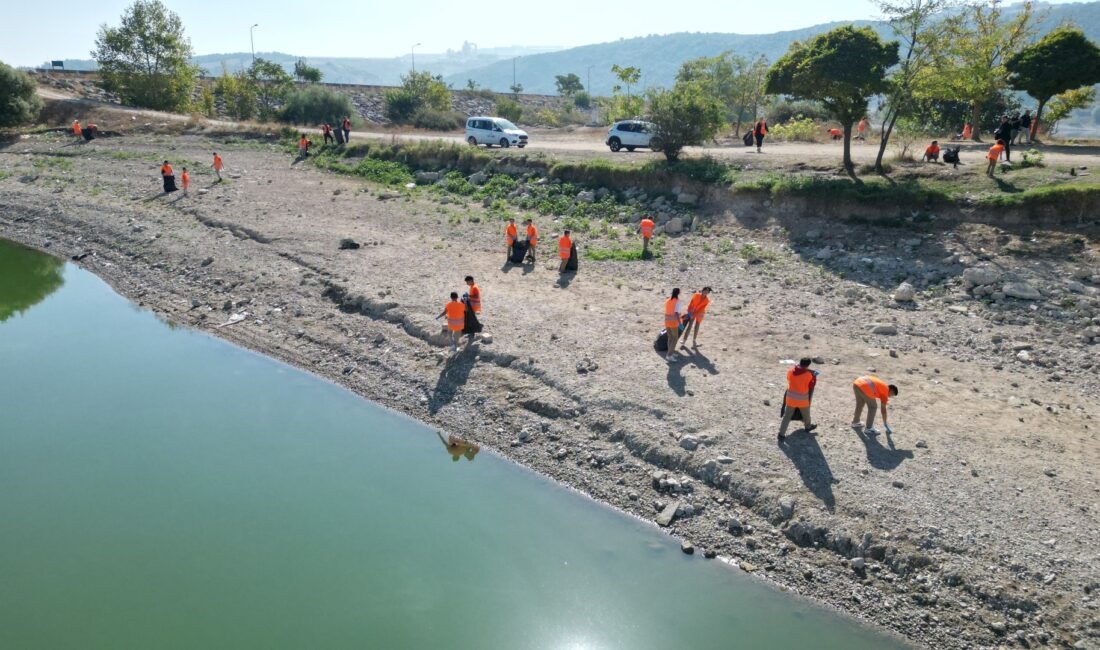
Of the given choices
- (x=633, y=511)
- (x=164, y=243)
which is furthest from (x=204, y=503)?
(x=164, y=243)

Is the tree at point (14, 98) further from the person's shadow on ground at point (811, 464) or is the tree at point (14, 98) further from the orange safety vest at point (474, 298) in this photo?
the person's shadow on ground at point (811, 464)

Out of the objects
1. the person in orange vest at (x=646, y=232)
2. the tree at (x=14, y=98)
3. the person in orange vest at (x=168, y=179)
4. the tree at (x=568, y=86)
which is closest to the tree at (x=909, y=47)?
the person in orange vest at (x=646, y=232)

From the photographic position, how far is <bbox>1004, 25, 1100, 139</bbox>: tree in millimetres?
24469

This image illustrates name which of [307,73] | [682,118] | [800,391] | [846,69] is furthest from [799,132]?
[307,73]

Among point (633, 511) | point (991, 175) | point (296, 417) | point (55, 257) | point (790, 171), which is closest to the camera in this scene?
point (633, 511)

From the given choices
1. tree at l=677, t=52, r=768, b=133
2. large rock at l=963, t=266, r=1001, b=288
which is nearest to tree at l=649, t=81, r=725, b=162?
large rock at l=963, t=266, r=1001, b=288

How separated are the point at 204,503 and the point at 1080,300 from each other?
16914 mm

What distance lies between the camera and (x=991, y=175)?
819 inches

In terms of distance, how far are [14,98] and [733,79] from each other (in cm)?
3964

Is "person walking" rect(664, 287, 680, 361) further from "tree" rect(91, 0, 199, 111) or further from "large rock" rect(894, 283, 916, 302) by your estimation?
"tree" rect(91, 0, 199, 111)

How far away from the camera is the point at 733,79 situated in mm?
45594

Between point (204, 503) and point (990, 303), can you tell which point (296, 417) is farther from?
point (990, 303)

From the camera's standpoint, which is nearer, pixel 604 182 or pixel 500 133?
pixel 604 182

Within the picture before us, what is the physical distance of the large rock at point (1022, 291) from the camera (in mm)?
16359
